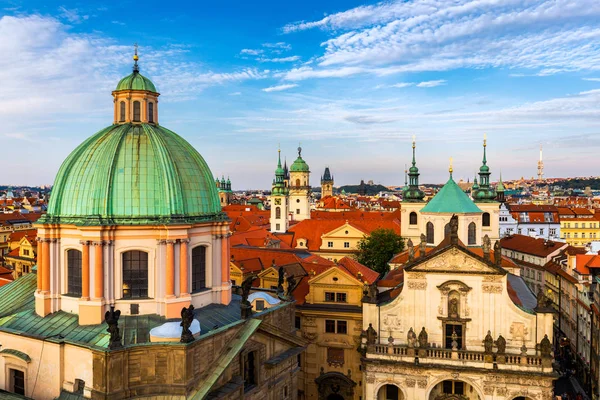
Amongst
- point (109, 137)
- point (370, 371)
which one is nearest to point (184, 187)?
point (109, 137)

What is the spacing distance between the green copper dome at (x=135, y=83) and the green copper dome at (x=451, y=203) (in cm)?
3444

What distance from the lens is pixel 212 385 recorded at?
832 inches

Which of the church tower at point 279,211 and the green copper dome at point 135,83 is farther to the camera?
the church tower at point 279,211

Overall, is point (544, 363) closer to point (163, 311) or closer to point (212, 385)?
point (212, 385)

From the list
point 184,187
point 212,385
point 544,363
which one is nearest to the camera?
point 212,385

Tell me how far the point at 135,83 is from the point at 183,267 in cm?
1031

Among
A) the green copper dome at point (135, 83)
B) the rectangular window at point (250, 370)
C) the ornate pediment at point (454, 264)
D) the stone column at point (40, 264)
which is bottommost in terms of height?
the rectangular window at point (250, 370)

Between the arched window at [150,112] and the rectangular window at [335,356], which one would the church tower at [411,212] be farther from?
the arched window at [150,112]

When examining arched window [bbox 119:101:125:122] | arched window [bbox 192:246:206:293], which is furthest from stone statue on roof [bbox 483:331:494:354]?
arched window [bbox 119:101:125:122]

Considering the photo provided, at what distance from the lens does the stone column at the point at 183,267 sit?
78.3 feet

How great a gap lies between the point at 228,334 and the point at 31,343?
872 centimetres

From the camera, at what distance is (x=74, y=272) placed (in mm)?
24250

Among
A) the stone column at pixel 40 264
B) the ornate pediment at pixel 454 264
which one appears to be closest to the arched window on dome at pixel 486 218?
the ornate pediment at pixel 454 264

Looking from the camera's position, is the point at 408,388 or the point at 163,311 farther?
the point at 408,388
